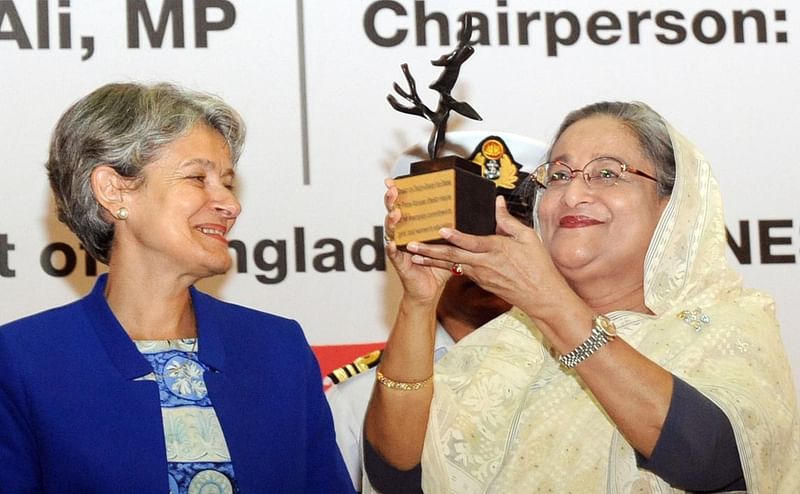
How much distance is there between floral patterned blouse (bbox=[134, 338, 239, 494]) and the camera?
2270mm

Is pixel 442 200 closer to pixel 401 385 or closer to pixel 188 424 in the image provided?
pixel 401 385

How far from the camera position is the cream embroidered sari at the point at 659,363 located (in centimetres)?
237

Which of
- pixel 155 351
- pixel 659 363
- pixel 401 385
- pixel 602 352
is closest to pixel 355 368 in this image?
pixel 401 385

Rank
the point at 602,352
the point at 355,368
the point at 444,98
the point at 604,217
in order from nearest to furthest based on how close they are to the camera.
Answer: the point at 602,352
the point at 444,98
the point at 604,217
the point at 355,368

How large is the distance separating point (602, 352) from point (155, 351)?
2.87 ft

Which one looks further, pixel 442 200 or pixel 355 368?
pixel 355 368

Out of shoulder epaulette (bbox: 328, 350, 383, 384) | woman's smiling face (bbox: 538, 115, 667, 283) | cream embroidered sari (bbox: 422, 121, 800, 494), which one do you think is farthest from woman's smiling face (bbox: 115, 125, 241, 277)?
shoulder epaulette (bbox: 328, 350, 383, 384)

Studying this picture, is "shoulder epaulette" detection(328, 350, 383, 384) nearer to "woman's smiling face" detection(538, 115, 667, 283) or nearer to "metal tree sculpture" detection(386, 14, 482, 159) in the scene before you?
"woman's smiling face" detection(538, 115, 667, 283)

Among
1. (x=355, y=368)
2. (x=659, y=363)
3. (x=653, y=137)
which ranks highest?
(x=653, y=137)

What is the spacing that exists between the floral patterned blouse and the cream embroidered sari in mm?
446

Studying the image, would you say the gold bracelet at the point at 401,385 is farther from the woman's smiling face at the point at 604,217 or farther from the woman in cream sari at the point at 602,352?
the woman's smiling face at the point at 604,217

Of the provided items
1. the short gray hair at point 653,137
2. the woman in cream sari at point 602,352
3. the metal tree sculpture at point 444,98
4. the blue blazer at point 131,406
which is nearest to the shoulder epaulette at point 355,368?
the woman in cream sari at point 602,352

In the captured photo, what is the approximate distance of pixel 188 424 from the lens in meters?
2.32

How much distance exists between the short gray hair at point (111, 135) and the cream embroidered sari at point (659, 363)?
763 mm
